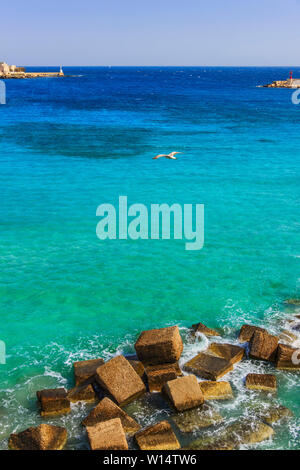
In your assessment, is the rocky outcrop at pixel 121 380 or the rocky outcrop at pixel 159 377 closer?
the rocky outcrop at pixel 121 380

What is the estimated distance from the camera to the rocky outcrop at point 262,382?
36.8ft

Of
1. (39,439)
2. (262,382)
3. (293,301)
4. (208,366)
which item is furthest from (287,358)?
(39,439)

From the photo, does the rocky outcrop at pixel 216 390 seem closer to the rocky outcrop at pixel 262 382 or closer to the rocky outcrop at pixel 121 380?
the rocky outcrop at pixel 262 382

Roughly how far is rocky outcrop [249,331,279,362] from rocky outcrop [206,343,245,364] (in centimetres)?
32

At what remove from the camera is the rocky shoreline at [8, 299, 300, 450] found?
30.9 feet

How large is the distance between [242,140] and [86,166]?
56.4 feet

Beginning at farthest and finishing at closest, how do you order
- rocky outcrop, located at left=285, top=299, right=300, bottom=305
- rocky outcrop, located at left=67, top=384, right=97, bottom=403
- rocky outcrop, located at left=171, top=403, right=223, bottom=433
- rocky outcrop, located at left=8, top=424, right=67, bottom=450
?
rocky outcrop, located at left=285, top=299, right=300, bottom=305, rocky outcrop, located at left=67, top=384, right=97, bottom=403, rocky outcrop, located at left=171, top=403, right=223, bottom=433, rocky outcrop, located at left=8, top=424, right=67, bottom=450

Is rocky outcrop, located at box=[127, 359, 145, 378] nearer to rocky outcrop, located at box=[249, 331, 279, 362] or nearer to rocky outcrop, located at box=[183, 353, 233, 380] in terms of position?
rocky outcrop, located at box=[183, 353, 233, 380]

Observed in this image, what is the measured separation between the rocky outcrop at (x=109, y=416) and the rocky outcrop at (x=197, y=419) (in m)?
0.94

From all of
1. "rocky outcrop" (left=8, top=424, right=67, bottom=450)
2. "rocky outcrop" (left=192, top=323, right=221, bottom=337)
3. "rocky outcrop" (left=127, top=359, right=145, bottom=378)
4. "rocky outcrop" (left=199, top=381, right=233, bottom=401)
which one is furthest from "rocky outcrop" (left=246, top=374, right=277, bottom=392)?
"rocky outcrop" (left=8, top=424, right=67, bottom=450)

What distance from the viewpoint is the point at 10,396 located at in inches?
440

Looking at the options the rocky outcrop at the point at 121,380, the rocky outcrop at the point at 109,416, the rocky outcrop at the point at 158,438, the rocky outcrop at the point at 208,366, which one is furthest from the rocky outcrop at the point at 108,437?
the rocky outcrop at the point at 208,366

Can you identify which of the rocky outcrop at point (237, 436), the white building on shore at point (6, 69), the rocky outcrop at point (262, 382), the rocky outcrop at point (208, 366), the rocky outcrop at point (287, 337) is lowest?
→ the rocky outcrop at point (237, 436)

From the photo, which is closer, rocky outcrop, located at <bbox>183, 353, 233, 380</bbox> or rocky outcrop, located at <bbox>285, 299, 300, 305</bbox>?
rocky outcrop, located at <bbox>183, 353, 233, 380</bbox>
